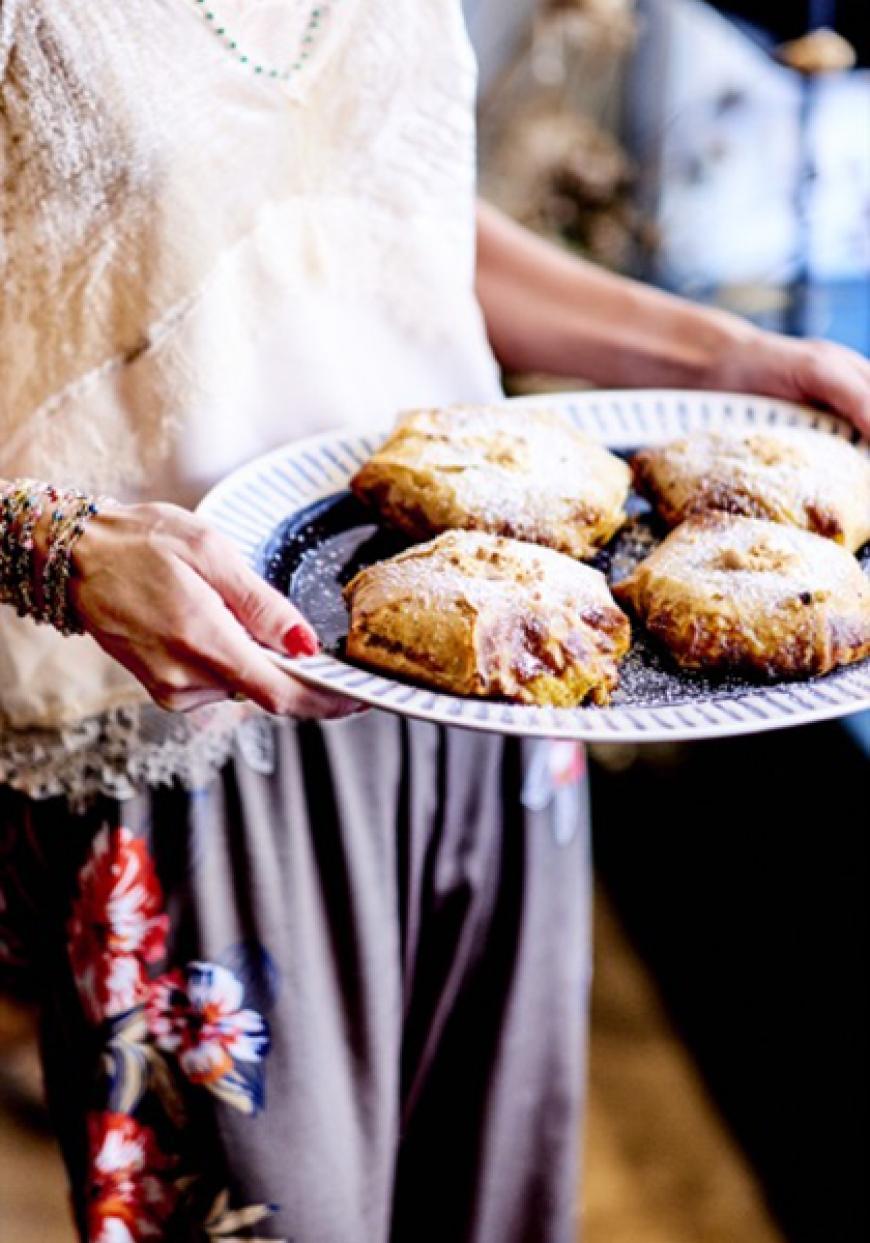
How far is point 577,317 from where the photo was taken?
1.04 m

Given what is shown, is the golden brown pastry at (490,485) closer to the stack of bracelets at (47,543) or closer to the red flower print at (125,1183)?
the stack of bracelets at (47,543)

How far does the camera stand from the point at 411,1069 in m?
1.01

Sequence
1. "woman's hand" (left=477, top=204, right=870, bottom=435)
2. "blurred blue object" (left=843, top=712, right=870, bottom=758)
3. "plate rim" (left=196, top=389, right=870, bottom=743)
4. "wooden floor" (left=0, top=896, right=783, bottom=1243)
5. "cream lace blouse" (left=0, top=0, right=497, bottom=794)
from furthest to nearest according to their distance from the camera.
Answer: "wooden floor" (left=0, top=896, right=783, bottom=1243) → "blurred blue object" (left=843, top=712, right=870, bottom=758) → "woman's hand" (left=477, top=204, right=870, bottom=435) → "cream lace blouse" (left=0, top=0, right=497, bottom=794) → "plate rim" (left=196, top=389, right=870, bottom=743)

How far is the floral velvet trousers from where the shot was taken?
2.84ft

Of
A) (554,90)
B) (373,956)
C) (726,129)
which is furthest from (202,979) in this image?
(554,90)

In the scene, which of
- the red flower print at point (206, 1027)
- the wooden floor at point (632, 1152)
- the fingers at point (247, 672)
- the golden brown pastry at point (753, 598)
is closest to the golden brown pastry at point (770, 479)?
the golden brown pastry at point (753, 598)

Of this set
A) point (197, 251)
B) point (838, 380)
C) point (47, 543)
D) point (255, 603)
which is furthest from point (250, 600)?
point (838, 380)

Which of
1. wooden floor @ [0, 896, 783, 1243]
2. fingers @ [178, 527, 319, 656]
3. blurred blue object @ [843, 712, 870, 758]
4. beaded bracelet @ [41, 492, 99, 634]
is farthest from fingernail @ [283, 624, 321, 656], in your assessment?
wooden floor @ [0, 896, 783, 1243]

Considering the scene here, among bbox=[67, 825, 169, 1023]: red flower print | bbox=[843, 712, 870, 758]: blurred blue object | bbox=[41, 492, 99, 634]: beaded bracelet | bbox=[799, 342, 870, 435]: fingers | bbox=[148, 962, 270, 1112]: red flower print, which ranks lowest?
bbox=[843, 712, 870, 758]: blurred blue object

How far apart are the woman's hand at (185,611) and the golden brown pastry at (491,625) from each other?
45 mm

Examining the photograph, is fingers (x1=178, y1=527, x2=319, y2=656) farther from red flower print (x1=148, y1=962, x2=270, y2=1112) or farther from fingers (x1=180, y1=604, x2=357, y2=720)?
red flower print (x1=148, y1=962, x2=270, y2=1112)

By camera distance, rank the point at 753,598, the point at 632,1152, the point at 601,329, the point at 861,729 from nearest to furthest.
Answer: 1. the point at 753,598
2. the point at 601,329
3. the point at 861,729
4. the point at 632,1152

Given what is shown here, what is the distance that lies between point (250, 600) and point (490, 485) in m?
0.23

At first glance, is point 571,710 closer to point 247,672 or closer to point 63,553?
point 247,672
